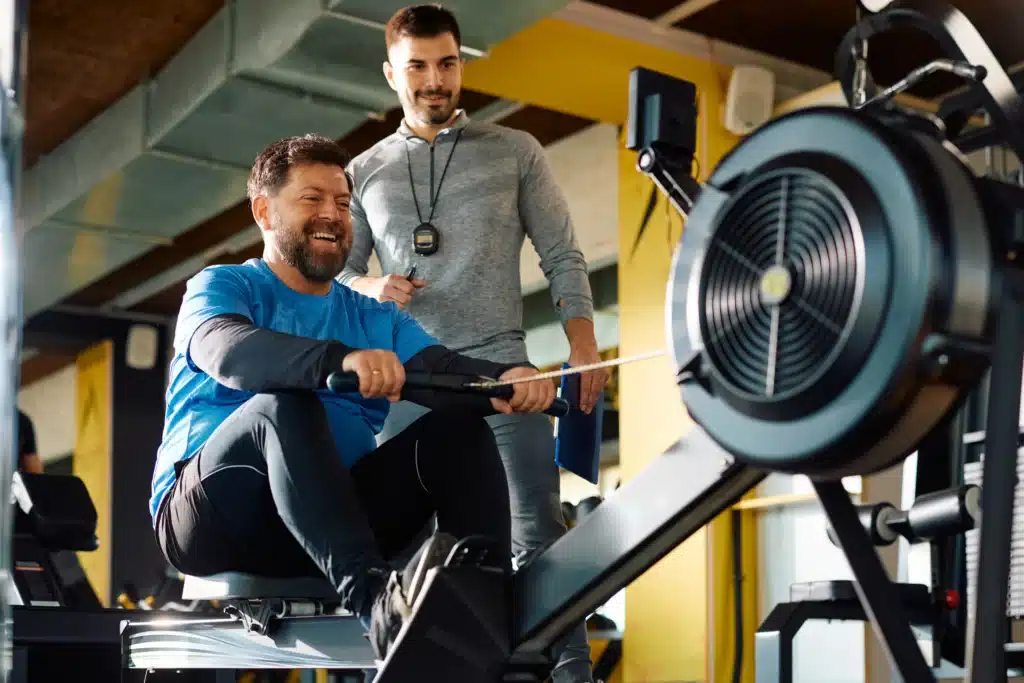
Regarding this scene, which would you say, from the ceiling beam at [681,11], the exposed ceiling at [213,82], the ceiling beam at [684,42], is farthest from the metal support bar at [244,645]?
the ceiling beam at [681,11]

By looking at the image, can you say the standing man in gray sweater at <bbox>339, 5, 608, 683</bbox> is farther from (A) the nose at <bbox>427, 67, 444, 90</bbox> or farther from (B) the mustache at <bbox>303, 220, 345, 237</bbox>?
(B) the mustache at <bbox>303, 220, 345, 237</bbox>

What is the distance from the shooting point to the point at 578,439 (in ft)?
7.54

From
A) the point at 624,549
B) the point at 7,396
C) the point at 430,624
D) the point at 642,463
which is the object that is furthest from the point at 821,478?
the point at 642,463

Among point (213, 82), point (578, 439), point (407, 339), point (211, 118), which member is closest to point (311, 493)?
point (407, 339)

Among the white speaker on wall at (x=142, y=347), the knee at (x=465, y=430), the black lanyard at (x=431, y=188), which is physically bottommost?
the knee at (x=465, y=430)

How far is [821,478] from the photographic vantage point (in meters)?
1.36

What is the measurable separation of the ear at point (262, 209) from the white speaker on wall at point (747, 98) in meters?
3.07

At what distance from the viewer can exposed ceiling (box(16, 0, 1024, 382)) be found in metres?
4.33

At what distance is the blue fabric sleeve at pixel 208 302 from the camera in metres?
1.84

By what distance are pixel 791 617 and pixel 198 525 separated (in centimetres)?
81

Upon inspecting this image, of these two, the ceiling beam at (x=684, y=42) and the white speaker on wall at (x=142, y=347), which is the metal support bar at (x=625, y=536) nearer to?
the ceiling beam at (x=684, y=42)

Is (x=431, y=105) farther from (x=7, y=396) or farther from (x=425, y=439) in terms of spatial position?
(x=7, y=396)

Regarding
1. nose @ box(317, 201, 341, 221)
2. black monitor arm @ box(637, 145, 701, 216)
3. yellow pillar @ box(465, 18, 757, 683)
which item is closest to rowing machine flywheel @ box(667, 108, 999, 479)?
black monitor arm @ box(637, 145, 701, 216)

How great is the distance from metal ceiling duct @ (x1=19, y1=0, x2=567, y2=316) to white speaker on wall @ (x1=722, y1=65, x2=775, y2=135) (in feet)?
3.66
